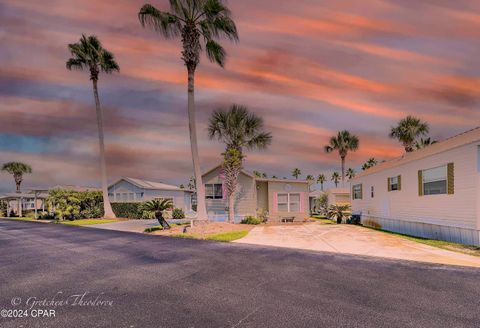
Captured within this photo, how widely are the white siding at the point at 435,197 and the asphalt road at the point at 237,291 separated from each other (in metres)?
5.89

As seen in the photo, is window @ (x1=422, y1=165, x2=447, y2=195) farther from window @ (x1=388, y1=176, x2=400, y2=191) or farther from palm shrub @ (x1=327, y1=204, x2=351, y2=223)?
palm shrub @ (x1=327, y1=204, x2=351, y2=223)

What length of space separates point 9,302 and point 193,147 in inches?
632

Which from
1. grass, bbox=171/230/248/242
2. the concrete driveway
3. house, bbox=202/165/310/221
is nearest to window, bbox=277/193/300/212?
house, bbox=202/165/310/221

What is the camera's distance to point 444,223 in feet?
47.6

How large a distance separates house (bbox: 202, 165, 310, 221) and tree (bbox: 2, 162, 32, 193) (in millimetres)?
70928

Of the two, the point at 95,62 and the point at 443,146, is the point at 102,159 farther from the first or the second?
the point at 443,146

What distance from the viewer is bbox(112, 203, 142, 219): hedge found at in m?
35.2

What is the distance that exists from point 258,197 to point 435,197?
17082mm

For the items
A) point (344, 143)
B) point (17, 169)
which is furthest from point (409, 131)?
point (17, 169)

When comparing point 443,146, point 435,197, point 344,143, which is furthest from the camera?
point 344,143

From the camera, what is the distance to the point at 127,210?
3609cm

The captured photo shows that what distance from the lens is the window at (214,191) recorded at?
2994cm

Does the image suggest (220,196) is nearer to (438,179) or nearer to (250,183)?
(250,183)

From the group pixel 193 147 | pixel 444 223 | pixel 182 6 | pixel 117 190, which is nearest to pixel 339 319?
pixel 444 223
